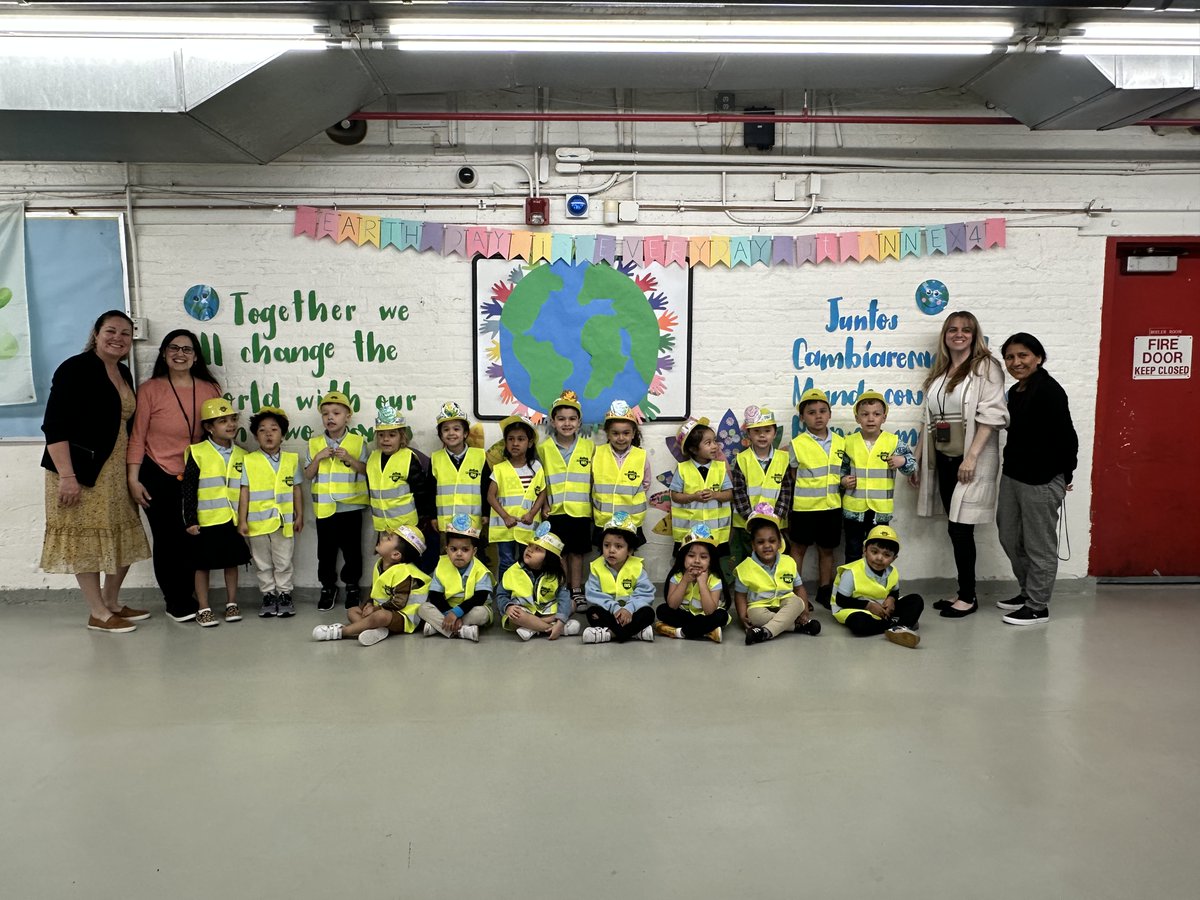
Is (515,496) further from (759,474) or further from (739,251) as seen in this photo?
(739,251)

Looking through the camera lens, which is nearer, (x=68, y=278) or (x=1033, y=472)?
(x=1033, y=472)

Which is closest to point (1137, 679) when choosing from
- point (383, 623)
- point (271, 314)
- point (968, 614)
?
point (968, 614)

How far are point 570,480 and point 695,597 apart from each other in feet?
3.03

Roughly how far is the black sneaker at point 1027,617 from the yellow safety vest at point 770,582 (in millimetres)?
1215

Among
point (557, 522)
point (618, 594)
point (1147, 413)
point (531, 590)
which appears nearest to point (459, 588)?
point (531, 590)

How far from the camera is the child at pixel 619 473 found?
4.31 meters

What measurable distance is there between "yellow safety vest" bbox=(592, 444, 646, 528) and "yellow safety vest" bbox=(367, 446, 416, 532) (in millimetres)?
1018

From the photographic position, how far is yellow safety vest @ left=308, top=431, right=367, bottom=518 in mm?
4434

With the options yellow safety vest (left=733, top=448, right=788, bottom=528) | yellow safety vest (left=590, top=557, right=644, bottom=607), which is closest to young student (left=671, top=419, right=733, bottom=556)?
yellow safety vest (left=733, top=448, right=788, bottom=528)

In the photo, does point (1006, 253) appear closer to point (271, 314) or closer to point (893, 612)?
point (893, 612)

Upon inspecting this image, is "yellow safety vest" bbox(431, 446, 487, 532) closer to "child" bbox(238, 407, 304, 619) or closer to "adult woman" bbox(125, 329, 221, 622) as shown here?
"child" bbox(238, 407, 304, 619)

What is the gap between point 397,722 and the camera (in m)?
3.03

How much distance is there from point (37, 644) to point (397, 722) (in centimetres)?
222

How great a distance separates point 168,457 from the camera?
4.25 meters
